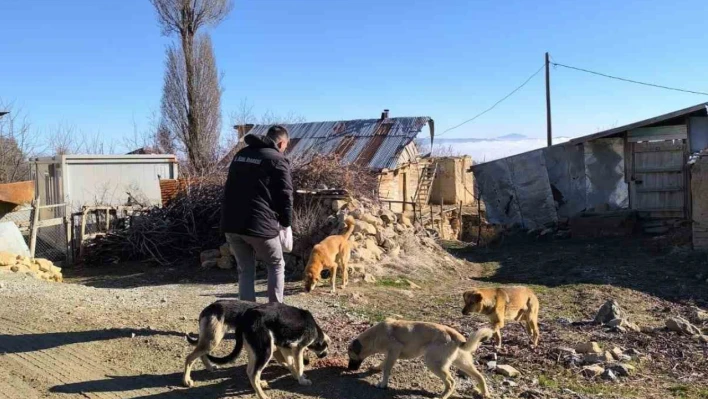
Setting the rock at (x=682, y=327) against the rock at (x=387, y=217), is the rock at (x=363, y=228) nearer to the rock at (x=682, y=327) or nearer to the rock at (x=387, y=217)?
the rock at (x=387, y=217)

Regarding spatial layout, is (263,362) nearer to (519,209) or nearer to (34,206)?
(34,206)

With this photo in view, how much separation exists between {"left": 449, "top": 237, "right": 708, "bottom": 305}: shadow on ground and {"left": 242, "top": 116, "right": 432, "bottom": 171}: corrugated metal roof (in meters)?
8.73

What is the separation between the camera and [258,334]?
17.0 feet

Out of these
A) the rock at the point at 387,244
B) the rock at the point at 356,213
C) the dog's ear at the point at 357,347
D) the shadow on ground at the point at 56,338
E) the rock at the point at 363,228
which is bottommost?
the shadow on ground at the point at 56,338

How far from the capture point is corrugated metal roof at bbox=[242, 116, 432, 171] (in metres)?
25.6

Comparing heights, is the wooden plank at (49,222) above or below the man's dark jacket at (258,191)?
below

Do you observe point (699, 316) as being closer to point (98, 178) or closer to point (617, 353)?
point (617, 353)

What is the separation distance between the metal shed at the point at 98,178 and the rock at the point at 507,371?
14.5m

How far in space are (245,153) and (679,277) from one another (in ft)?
32.2

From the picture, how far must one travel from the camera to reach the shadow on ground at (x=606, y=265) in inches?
465

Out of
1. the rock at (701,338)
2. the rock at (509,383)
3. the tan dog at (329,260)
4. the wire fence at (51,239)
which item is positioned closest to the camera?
the rock at (509,383)

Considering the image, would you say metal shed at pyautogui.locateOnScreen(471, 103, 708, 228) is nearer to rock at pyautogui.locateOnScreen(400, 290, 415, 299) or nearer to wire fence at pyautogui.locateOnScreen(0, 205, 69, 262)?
rock at pyautogui.locateOnScreen(400, 290, 415, 299)

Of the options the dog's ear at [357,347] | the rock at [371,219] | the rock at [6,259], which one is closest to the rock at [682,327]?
the dog's ear at [357,347]

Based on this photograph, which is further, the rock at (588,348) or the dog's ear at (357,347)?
the rock at (588,348)
